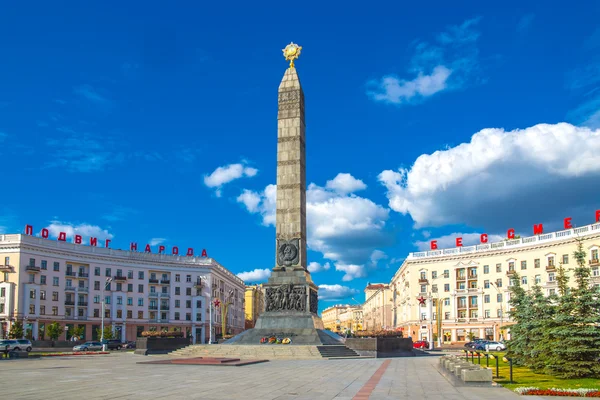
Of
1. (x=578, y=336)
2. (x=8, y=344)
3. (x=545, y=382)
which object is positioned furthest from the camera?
(x=8, y=344)

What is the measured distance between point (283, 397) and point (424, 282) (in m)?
85.5

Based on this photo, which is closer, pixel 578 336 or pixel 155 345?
pixel 578 336

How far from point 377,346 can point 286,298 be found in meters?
7.23

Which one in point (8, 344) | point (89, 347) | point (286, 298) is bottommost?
point (89, 347)

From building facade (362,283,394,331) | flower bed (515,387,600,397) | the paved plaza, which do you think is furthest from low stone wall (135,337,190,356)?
building facade (362,283,394,331)

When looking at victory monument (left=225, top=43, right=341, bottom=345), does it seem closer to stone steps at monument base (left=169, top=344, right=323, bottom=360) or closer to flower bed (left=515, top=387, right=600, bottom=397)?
stone steps at monument base (left=169, top=344, right=323, bottom=360)

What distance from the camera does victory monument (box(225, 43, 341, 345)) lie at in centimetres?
4078

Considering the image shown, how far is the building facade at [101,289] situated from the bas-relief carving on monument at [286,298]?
4449 centimetres

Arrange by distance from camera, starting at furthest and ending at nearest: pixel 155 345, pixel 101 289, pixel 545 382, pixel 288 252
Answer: pixel 101 289
pixel 155 345
pixel 288 252
pixel 545 382

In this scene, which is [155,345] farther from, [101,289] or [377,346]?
[101,289]

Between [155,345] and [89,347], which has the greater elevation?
[155,345]

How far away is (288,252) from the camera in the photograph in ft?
144

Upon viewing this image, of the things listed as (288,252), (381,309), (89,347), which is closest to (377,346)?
(288,252)

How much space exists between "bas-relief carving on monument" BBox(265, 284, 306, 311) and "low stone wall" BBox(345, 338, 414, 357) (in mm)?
4370
